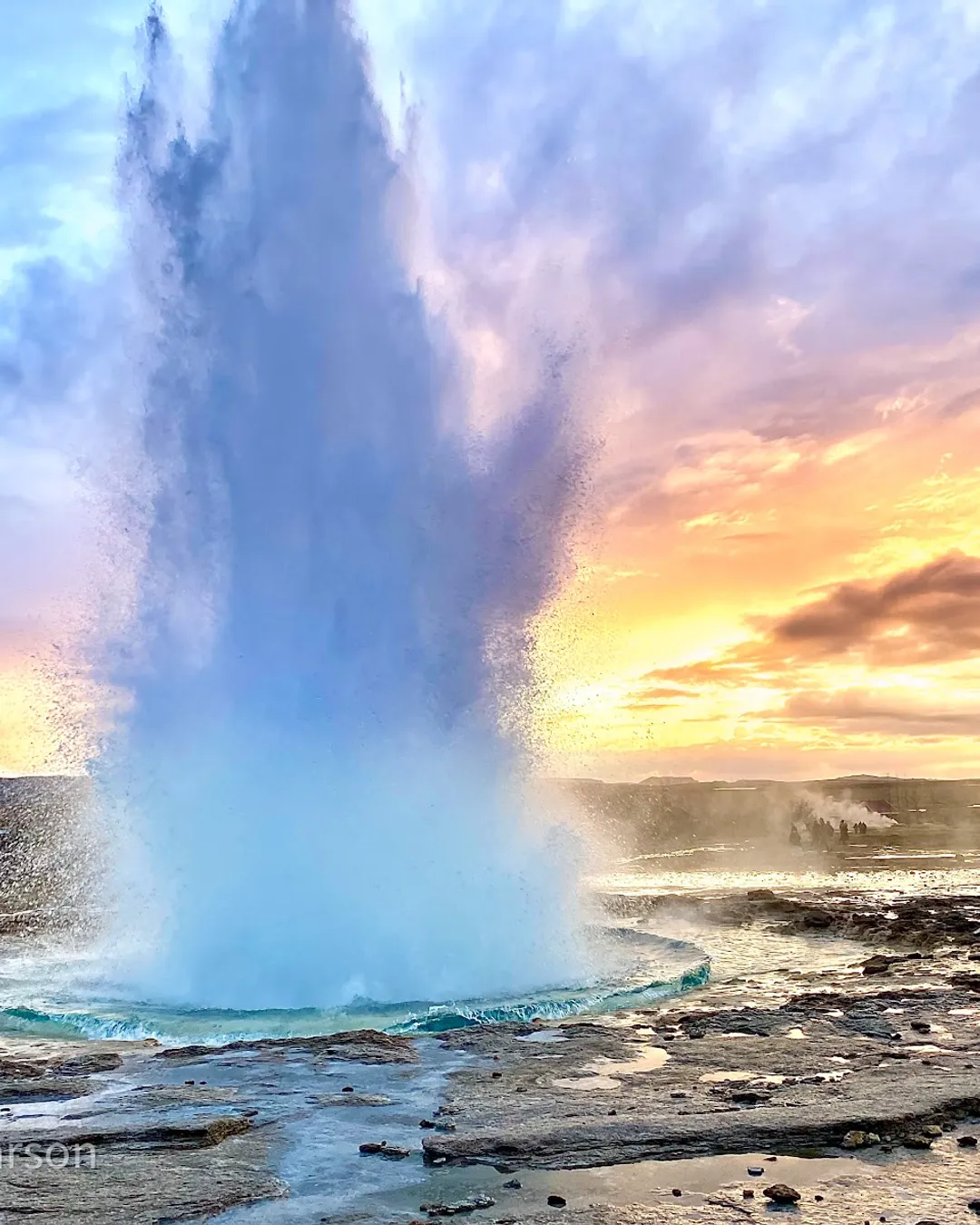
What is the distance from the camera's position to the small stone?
719cm

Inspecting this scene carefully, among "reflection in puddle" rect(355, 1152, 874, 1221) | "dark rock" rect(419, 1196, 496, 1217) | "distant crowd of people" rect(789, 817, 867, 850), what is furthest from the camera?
"distant crowd of people" rect(789, 817, 867, 850)

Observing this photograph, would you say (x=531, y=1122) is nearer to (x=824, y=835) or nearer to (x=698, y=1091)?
(x=698, y=1091)

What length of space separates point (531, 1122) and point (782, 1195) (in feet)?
8.65

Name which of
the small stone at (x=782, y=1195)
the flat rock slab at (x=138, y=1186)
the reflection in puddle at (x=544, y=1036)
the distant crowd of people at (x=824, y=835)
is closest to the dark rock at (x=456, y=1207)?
the flat rock slab at (x=138, y=1186)

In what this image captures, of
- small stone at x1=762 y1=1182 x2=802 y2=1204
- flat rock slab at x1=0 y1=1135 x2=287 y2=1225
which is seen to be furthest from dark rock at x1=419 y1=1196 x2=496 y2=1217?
small stone at x1=762 y1=1182 x2=802 y2=1204

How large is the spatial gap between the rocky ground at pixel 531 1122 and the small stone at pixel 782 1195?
0.02 m

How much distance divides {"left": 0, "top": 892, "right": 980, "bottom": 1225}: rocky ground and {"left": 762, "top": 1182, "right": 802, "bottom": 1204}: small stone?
0.05ft

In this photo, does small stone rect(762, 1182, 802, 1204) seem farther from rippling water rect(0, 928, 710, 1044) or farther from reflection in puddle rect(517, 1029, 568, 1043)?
rippling water rect(0, 928, 710, 1044)

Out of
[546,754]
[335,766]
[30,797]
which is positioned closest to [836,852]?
[546,754]

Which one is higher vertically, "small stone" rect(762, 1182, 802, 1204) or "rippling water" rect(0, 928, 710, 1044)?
"rippling water" rect(0, 928, 710, 1044)

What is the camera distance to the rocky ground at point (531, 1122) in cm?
739

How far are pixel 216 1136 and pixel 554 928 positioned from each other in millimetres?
10163

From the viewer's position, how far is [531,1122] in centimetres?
920

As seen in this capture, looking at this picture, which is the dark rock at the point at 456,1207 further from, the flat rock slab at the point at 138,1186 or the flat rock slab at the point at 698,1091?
the flat rock slab at the point at 138,1186
